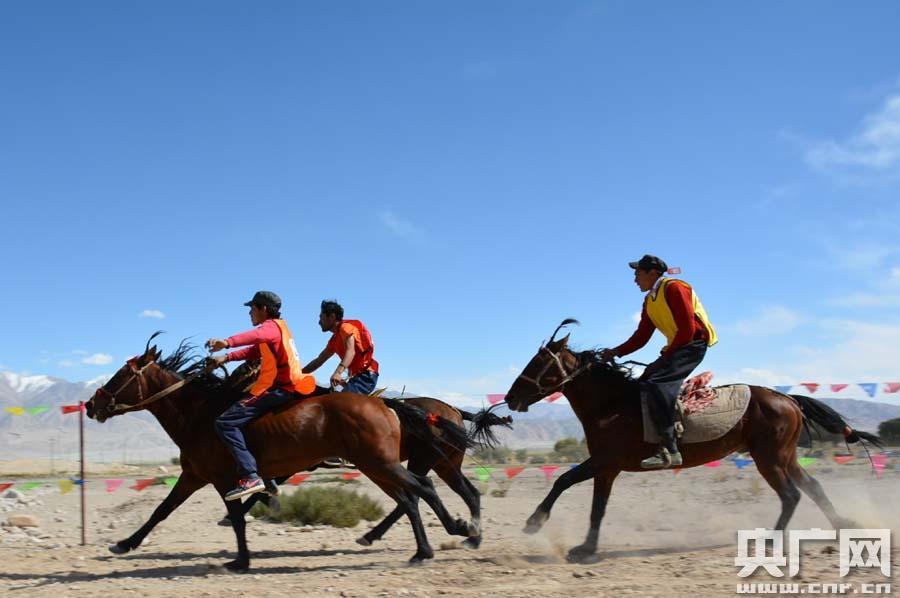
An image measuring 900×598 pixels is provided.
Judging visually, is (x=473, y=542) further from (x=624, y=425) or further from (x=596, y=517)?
(x=624, y=425)

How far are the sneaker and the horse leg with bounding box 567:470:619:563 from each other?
2.98 metres

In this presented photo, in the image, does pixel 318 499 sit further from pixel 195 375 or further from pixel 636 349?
pixel 636 349

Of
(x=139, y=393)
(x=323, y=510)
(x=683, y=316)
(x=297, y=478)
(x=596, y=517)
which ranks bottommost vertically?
(x=323, y=510)

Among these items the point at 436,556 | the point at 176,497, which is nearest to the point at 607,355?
the point at 436,556

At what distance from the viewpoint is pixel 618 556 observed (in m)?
8.27

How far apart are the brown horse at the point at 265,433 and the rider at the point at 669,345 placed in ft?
7.20

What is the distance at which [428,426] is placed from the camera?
Answer: 344 inches

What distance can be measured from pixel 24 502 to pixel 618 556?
583 inches

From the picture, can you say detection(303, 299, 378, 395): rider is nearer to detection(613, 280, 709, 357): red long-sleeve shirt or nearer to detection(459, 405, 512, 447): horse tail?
detection(459, 405, 512, 447): horse tail

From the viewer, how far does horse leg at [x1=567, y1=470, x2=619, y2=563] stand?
799cm

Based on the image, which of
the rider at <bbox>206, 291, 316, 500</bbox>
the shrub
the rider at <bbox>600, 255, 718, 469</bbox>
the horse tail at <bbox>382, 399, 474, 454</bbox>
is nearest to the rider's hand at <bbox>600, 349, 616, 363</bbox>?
the rider at <bbox>600, 255, 718, 469</bbox>

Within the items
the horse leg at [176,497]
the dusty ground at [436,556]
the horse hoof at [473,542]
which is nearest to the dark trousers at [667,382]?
the dusty ground at [436,556]

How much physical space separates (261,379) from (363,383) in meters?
1.79

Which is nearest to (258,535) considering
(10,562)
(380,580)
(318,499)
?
(318,499)
